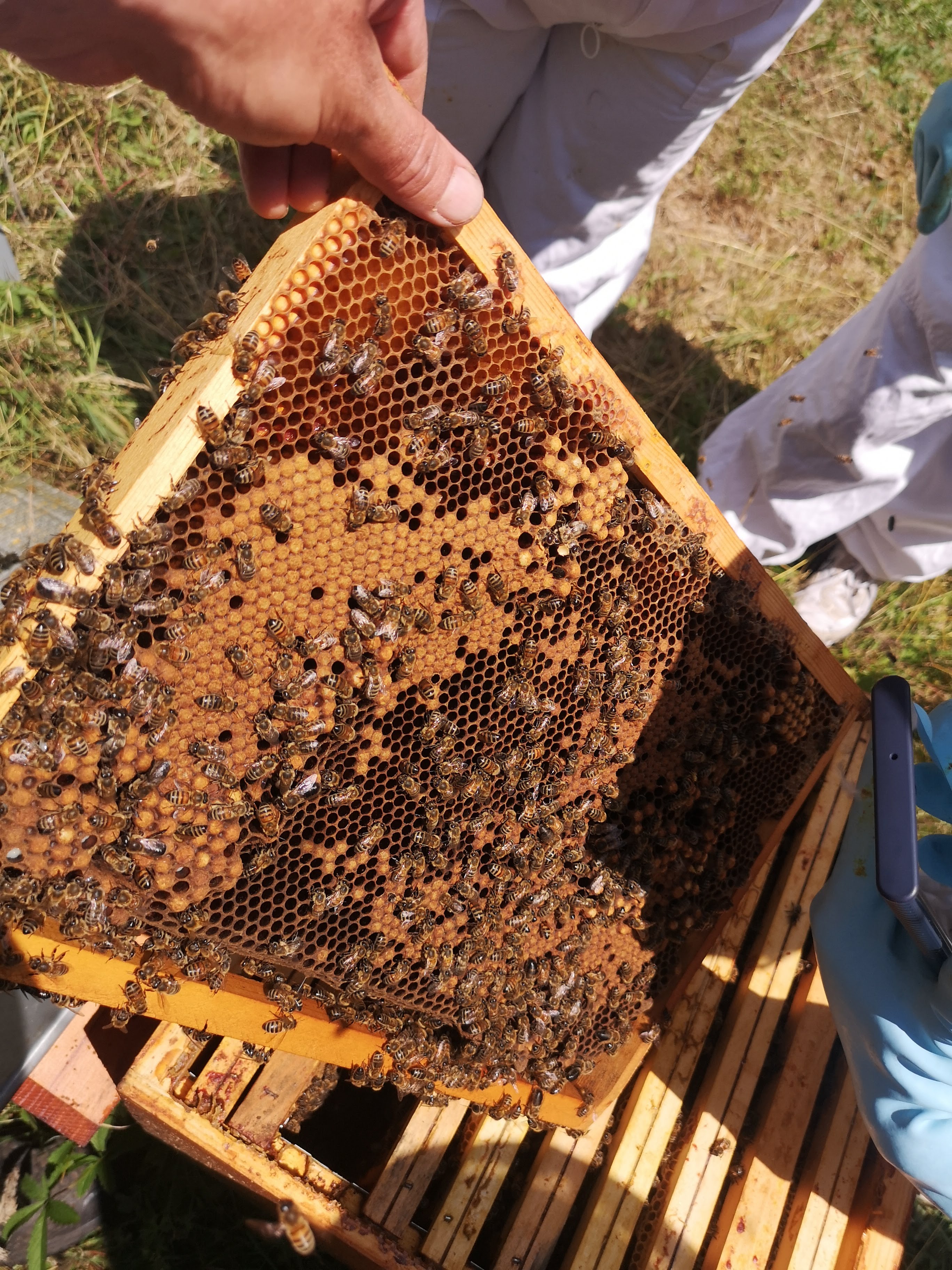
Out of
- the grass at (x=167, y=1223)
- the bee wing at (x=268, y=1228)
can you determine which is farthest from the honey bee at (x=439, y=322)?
the grass at (x=167, y=1223)

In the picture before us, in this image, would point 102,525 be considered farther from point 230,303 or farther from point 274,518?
point 230,303

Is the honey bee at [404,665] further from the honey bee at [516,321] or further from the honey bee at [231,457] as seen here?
the honey bee at [516,321]

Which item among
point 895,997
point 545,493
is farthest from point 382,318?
point 895,997

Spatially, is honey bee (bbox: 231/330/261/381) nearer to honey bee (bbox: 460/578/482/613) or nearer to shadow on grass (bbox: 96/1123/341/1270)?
honey bee (bbox: 460/578/482/613)

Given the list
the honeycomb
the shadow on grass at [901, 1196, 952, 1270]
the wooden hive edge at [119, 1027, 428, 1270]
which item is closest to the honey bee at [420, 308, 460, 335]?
the honeycomb

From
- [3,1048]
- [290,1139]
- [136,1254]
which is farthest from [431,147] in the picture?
[136,1254]

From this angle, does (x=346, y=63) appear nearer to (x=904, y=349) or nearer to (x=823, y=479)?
(x=904, y=349)
